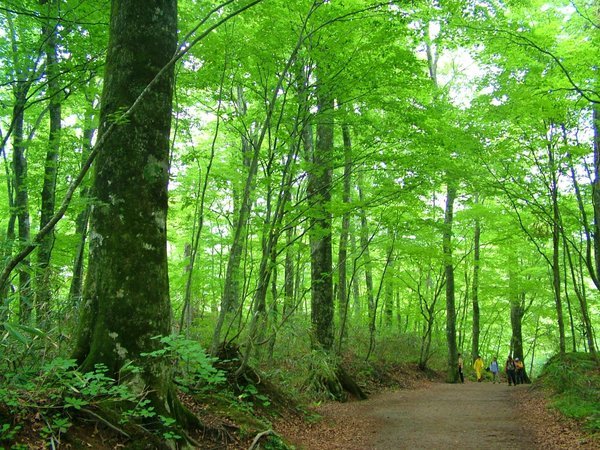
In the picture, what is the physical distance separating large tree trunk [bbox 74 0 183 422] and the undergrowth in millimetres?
6960

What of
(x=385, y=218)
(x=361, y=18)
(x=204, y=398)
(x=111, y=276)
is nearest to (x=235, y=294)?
(x=385, y=218)

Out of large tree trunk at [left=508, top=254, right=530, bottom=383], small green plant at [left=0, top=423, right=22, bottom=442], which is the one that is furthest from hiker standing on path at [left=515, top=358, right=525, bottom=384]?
small green plant at [left=0, top=423, right=22, bottom=442]

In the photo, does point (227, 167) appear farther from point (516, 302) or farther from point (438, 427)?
point (516, 302)

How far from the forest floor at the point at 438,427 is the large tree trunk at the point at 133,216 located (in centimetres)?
329

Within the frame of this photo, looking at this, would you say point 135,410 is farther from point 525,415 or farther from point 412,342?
point 412,342

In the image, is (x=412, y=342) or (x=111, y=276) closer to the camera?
(x=111, y=276)

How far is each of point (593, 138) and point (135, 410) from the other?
12.3 metres

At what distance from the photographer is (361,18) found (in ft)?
23.7

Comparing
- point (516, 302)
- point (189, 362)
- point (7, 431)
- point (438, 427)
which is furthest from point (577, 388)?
point (516, 302)

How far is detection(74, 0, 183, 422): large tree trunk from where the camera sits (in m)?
3.79

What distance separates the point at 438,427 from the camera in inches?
305

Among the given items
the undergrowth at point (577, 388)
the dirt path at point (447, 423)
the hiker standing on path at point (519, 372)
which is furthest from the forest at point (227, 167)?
the undergrowth at point (577, 388)

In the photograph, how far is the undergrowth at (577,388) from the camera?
294 inches

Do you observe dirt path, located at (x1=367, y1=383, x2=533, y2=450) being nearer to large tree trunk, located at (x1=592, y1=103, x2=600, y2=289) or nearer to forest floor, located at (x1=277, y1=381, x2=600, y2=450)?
forest floor, located at (x1=277, y1=381, x2=600, y2=450)
